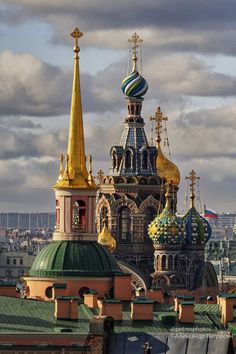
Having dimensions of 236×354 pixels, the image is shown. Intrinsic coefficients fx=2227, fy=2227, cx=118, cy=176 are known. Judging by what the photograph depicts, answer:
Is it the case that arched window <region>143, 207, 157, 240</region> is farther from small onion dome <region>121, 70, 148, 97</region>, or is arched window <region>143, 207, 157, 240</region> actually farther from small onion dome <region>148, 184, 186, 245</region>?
small onion dome <region>121, 70, 148, 97</region>

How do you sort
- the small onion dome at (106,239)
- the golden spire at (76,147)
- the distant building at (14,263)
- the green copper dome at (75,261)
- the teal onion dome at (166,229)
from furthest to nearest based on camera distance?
the distant building at (14,263)
the teal onion dome at (166,229)
the small onion dome at (106,239)
the golden spire at (76,147)
the green copper dome at (75,261)

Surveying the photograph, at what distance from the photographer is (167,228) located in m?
105

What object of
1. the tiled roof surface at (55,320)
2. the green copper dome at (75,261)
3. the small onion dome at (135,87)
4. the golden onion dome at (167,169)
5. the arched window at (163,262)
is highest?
the small onion dome at (135,87)

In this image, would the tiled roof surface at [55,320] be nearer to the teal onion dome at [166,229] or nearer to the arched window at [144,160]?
the teal onion dome at [166,229]

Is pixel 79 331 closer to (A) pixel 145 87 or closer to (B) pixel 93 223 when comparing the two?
(B) pixel 93 223

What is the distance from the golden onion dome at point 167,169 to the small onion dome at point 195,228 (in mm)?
3362

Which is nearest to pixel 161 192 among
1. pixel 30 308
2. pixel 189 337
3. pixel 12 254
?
pixel 30 308

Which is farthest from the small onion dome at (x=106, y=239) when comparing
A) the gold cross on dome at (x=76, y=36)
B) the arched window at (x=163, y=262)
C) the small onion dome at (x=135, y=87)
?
the gold cross on dome at (x=76, y=36)

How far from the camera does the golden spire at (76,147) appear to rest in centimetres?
7288

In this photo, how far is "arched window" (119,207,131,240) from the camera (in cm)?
10994

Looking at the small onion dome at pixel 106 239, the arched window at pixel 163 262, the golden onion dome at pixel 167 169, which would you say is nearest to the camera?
the small onion dome at pixel 106 239

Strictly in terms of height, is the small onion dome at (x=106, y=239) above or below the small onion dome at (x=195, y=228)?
below

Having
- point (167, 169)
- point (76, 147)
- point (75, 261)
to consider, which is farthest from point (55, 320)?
point (167, 169)

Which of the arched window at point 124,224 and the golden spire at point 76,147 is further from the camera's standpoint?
the arched window at point 124,224
